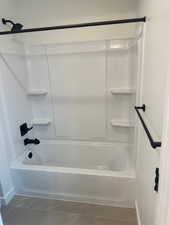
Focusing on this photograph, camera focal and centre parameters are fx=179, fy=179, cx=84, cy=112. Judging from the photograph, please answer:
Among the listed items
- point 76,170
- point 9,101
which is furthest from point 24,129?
point 76,170

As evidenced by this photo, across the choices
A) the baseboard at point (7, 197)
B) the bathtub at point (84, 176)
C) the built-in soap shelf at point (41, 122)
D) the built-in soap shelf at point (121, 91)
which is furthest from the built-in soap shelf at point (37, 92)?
the baseboard at point (7, 197)

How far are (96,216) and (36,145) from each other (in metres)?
1.21

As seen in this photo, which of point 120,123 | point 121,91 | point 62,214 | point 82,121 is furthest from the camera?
point 82,121

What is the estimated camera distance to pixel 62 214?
183cm

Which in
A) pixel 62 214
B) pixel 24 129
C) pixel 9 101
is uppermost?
pixel 9 101

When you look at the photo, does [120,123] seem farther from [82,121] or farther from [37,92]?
[37,92]

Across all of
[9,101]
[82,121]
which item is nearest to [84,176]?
[82,121]

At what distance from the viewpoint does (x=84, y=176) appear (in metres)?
1.86

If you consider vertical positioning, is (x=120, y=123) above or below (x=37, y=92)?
below

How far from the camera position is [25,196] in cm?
210

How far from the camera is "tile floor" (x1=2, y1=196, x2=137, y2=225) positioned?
1.74m

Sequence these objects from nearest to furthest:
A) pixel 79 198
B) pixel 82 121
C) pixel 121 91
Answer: pixel 79 198
pixel 121 91
pixel 82 121

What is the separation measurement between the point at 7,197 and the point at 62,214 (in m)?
0.66

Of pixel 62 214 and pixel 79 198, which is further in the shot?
pixel 79 198
